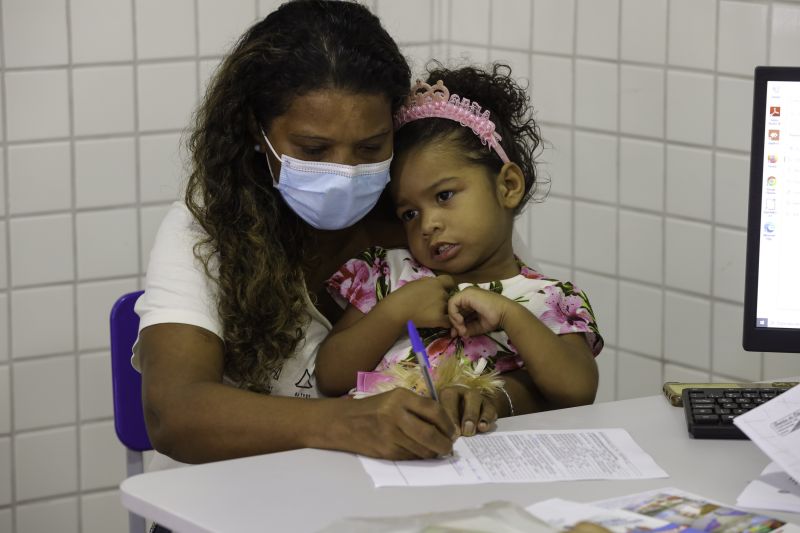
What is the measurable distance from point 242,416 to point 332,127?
17.1 inches

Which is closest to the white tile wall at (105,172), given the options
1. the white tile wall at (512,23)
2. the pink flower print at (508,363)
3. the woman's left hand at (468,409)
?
the white tile wall at (512,23)

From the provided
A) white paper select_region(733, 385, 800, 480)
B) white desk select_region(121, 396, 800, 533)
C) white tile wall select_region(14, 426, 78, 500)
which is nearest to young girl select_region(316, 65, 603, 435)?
white desk select_region(121, 396, 800, 533)

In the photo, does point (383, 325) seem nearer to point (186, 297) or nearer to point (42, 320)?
point (186, 297)

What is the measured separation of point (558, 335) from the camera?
1.84 metres

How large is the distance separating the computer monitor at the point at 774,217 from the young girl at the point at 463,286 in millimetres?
265

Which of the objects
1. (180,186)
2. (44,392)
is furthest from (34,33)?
(44,392)

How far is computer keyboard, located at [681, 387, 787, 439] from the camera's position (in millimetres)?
1615

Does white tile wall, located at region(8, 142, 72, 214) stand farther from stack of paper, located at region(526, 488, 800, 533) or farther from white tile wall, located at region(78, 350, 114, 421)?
stack of paper, located at region(526, 488, 800, 533)

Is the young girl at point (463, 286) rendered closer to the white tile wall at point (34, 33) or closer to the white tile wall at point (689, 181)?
the white tile wall at point (689, 181)

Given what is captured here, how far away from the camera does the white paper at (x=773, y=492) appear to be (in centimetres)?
139

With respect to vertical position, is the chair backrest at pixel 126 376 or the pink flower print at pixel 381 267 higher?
the pink flower print at pixel 381 267

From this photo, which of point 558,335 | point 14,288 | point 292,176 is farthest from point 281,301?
point 14,288

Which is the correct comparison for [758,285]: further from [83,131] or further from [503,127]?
[83,131]

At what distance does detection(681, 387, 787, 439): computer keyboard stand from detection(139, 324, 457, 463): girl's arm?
35 centimetres
